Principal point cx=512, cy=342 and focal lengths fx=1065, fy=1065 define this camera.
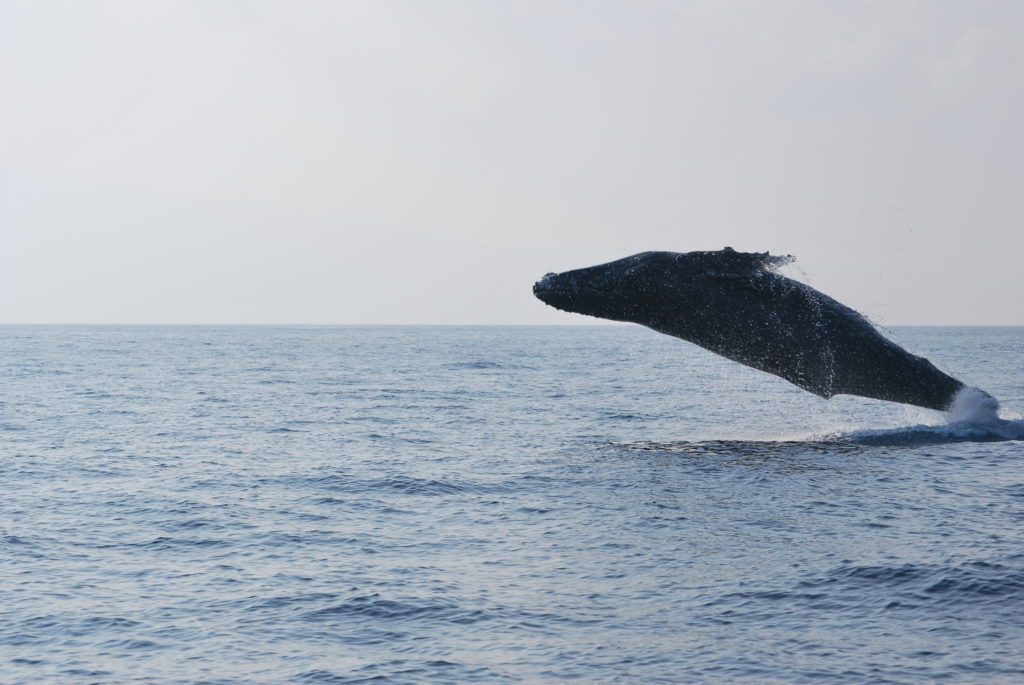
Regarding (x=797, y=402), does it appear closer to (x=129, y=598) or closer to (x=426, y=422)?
(x=426, y=422)

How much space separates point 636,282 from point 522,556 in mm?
7082

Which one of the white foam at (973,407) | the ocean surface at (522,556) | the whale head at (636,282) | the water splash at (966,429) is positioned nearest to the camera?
the ocean surface at (522,556)

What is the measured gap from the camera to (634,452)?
21469 millimetres

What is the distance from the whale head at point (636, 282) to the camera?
18594mm

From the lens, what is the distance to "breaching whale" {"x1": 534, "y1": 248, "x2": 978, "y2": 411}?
61.3 ft

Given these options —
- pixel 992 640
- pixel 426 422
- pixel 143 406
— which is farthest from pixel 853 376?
pixel 143 406

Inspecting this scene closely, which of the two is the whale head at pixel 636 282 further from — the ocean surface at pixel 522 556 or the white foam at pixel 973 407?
the white foam at pixel 973 407

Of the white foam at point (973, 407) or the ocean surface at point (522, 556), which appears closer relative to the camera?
the ocean surface at point (522, 556)

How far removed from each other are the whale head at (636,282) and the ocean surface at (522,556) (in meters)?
2.94

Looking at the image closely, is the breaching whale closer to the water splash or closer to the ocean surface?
the ocean surface

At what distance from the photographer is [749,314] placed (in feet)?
61.3

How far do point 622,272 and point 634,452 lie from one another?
170 inches

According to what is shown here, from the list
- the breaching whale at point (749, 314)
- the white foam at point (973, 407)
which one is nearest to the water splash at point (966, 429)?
the white foam at point (973, 407)

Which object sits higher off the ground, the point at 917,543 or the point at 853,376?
the point at 853,376
